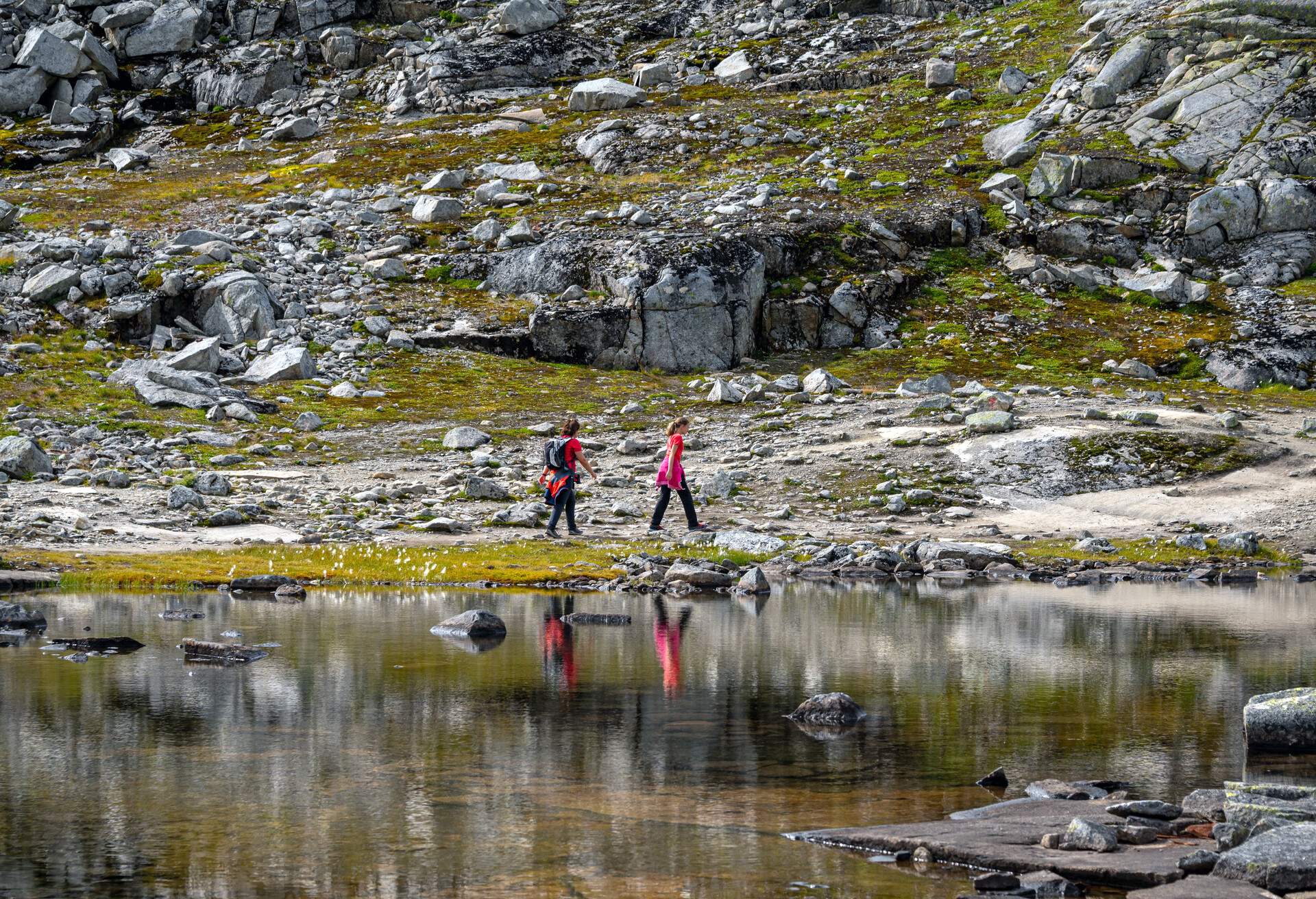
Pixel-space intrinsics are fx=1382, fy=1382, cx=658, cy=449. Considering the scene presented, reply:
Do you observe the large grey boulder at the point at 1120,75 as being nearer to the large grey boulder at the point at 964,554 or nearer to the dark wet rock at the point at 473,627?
the large grey boulder at the point at 964,554

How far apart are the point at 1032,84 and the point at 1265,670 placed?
71.8 m

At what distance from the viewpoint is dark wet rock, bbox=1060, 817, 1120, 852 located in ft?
31.3

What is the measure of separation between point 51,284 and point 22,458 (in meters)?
24.4

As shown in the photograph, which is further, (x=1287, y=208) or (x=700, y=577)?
(x=1287, y=208)

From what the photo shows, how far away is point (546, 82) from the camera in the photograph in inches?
3858

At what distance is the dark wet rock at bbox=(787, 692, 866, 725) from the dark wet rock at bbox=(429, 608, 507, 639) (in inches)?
284

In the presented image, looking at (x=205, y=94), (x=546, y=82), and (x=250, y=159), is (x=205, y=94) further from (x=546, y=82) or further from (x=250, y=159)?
(x=546, y=82)

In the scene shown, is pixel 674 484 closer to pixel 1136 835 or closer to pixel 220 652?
pixel 220 652

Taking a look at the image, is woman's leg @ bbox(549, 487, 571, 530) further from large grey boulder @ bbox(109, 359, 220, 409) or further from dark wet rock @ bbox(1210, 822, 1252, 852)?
dark wet rock @ bbox(1210, 822, 1252, 852)

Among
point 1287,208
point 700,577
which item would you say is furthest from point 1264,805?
point 1287,208

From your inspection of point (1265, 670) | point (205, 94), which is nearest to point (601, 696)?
point (1265, 670)

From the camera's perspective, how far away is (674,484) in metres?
34.3

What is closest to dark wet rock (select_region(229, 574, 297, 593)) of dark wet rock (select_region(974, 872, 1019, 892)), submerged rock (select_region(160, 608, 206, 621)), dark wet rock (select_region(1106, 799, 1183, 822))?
submerged rock (select_region(160, 608, 206, 621))

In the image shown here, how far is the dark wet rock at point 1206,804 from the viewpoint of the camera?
10.3m
